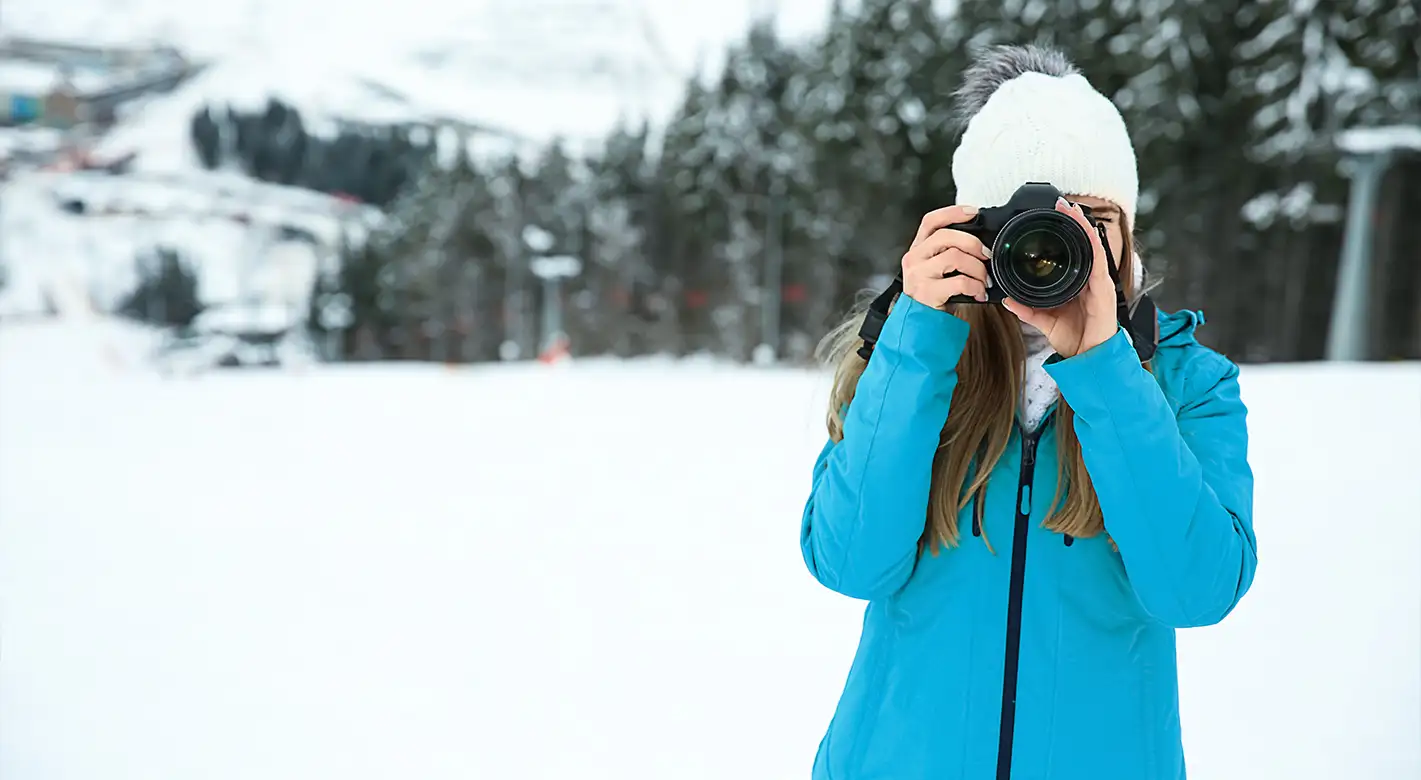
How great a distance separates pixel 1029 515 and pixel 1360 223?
51.6 ft

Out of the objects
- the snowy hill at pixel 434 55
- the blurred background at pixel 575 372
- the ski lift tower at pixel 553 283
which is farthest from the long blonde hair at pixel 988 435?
the ski lift tower at pixel 553 283

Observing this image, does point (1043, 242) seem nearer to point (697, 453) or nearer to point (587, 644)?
→ point (587, 644)

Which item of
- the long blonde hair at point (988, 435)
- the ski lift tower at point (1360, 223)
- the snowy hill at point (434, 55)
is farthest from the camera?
the snowy hill at point (434, 55)

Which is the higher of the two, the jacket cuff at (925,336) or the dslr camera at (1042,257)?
the dslr camera at (1042,257)

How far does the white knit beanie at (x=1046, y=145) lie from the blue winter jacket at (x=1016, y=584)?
207mm

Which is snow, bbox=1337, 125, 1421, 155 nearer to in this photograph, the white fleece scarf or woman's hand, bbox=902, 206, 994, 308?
the white fleece scarf

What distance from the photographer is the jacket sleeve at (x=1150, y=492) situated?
96cm

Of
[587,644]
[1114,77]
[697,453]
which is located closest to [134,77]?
[1114,77]

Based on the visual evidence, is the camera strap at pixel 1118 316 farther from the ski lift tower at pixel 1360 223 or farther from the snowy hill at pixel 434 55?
the snowy hill at pixel 434 55

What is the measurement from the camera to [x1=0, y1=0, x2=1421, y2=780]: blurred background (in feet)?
11.5

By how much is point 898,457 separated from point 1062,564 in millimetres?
229

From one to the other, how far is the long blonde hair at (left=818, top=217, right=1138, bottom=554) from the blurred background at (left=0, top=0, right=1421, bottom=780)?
0.57m

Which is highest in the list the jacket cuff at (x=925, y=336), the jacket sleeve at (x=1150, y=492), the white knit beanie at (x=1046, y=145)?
the white knit beanie at (x=1046, y=145)

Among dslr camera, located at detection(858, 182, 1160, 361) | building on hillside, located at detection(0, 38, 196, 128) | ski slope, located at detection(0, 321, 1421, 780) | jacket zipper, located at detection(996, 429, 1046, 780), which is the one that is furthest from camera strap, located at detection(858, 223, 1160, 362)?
building on hillside, located at detection(0, 38, 196, 128)
